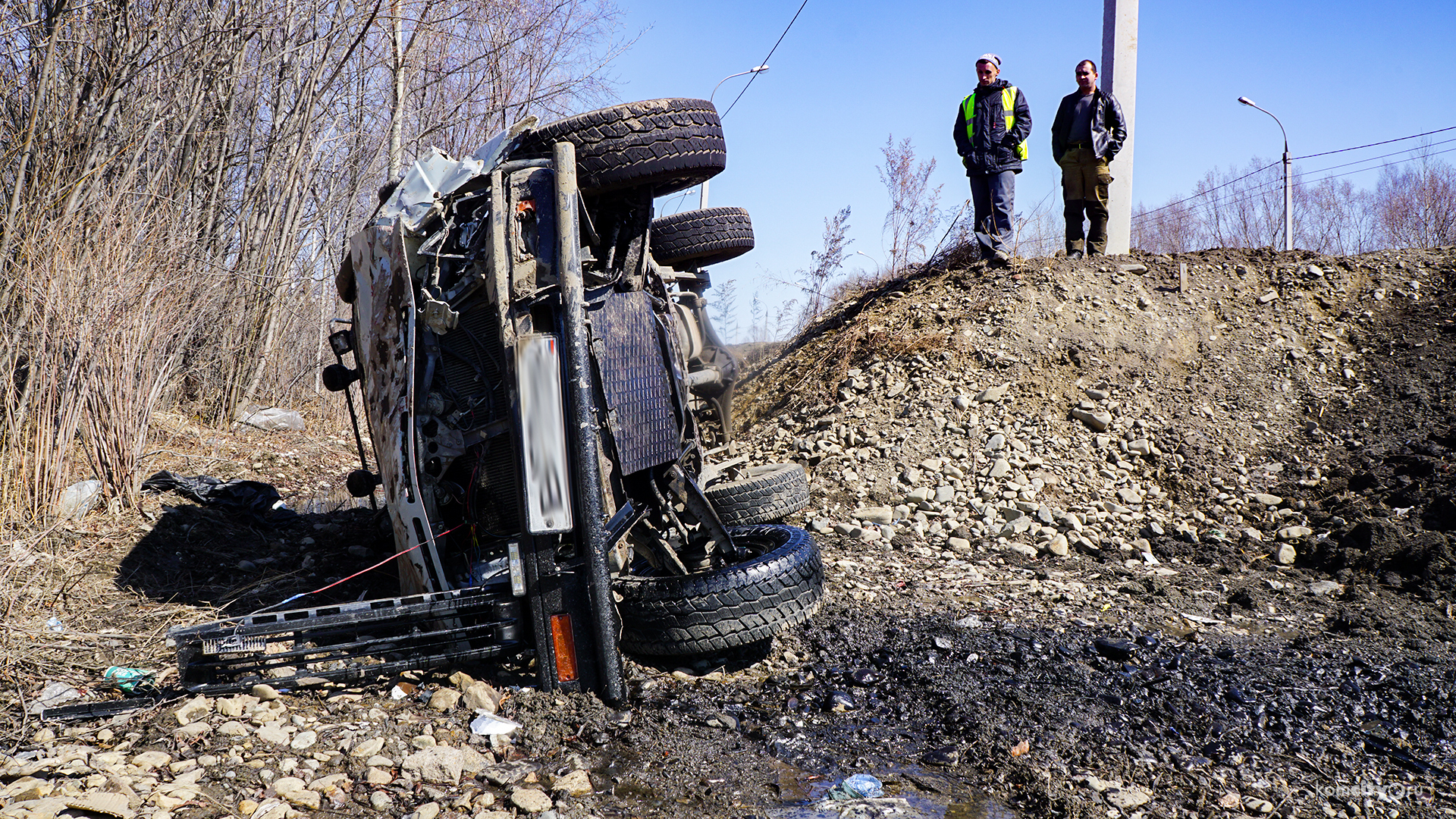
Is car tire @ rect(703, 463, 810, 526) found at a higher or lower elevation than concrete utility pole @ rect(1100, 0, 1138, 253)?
lower

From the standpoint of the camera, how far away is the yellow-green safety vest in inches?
316

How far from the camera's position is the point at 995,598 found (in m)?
4.68

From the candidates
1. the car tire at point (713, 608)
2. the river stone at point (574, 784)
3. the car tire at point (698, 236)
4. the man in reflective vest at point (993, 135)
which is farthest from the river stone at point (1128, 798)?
the man in reflective vest at point (993, 135)

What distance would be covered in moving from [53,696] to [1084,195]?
A: 852 centimetres

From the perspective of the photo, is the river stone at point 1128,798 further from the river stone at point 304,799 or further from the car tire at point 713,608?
the river stone at point 304,799

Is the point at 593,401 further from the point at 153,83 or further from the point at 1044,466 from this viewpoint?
the point at 153,83

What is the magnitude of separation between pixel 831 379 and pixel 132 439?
5380 mm

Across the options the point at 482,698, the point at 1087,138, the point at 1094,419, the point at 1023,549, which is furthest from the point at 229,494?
the point at 1087,138

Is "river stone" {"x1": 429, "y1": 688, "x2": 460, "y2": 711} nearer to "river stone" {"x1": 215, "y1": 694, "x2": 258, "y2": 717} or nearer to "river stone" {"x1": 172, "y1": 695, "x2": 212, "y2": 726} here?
"river stone" {"x1": 215, "y1": 694, "x2": 258, "y2": 717}

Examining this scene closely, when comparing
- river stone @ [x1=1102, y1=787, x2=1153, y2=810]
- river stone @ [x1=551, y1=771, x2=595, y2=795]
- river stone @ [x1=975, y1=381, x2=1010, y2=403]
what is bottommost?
river stone @ [x1=1102, y1=787, x2=1153, y2=810]

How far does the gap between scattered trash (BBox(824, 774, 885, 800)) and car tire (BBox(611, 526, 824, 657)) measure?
2.52ft

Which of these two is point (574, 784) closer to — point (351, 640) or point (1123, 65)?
point (351, 640)

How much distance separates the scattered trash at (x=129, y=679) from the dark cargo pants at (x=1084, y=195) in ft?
26.3

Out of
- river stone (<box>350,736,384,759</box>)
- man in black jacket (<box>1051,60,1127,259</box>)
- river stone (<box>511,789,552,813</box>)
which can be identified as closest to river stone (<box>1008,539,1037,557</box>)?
river stone (<box>511,789,552,813</box>)
